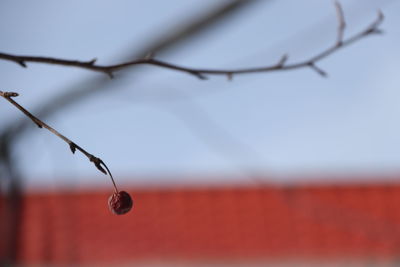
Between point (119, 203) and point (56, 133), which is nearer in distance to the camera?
point (56, 133)

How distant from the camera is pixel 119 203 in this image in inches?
26.3

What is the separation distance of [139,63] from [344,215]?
180 inches

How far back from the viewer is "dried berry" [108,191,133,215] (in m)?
0.66

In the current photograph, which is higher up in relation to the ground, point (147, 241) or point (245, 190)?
point (245, 190)

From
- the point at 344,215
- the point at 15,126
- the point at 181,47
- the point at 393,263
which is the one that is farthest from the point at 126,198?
the point at 393,263

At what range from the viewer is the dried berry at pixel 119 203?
66 centimetres

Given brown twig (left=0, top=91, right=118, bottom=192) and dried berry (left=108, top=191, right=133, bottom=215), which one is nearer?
brown twig (left=0, top=91, right=118, bottom=192)

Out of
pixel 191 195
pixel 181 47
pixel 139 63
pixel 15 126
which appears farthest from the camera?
pixel 191 195

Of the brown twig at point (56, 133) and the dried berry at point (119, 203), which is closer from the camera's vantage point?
the brown twig at point (56, 133)

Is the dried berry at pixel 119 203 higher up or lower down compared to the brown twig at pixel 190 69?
lower down

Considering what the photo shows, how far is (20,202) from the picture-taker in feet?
6.09

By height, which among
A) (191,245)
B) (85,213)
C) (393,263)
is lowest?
(393,263)

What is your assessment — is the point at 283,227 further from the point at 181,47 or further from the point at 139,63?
the point at 139,63

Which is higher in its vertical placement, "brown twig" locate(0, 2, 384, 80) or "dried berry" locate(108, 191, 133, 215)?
"brown twig" locate(0, 2, 384, 80)
